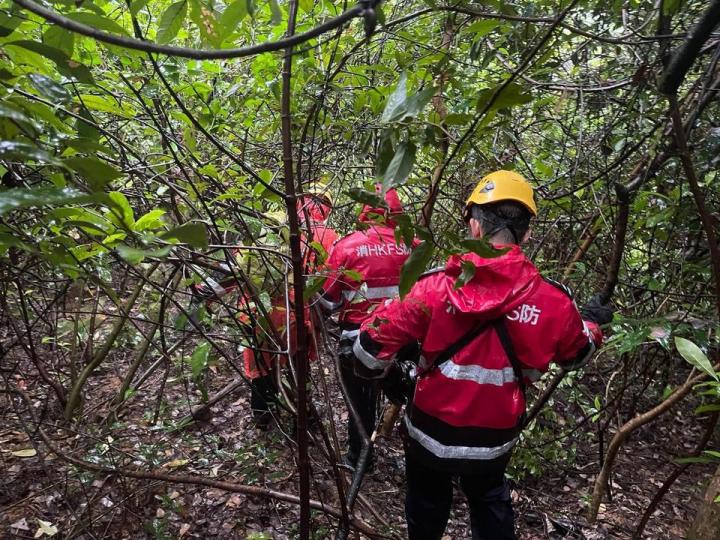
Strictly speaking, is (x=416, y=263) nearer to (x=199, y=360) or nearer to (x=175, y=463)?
(x=199, y=360)

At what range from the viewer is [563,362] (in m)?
2.25

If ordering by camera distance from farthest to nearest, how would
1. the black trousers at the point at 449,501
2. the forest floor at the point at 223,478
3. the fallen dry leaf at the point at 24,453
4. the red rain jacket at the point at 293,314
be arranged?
1. the fallen dry leaf at the point at 24,453
2. the forest floor at the point at 223,478
3. the black trousers at the point at 449,501
4. the red rain jacket at the point at 293,314

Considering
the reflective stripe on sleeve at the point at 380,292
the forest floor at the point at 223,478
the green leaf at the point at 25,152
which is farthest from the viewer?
the reflective stripe on sleeve at the point at 380,292

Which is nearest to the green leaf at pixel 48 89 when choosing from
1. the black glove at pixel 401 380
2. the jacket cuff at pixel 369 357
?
the jacket cuff at pixel 369 357

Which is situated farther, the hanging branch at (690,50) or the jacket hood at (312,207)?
the jacket hood at (312,207)

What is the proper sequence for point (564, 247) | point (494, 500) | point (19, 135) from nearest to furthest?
point (19, 135)
point (494, 500)
point (564, 247)

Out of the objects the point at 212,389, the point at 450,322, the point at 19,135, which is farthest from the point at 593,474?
the point at 19,135

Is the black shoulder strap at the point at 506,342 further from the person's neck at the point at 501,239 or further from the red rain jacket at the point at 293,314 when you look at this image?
the red rain jacket at the point at 293,314

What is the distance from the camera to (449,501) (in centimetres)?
260

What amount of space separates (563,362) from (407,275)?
157 centimetres

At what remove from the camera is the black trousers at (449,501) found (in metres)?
2.45

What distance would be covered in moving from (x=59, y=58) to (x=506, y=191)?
1701 mm

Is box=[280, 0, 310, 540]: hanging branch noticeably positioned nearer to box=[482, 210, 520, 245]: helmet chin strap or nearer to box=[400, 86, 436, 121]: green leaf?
box=[400, 86, 436, 121]: green leaf

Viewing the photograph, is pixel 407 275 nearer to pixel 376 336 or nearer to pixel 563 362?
pixel 376 336
